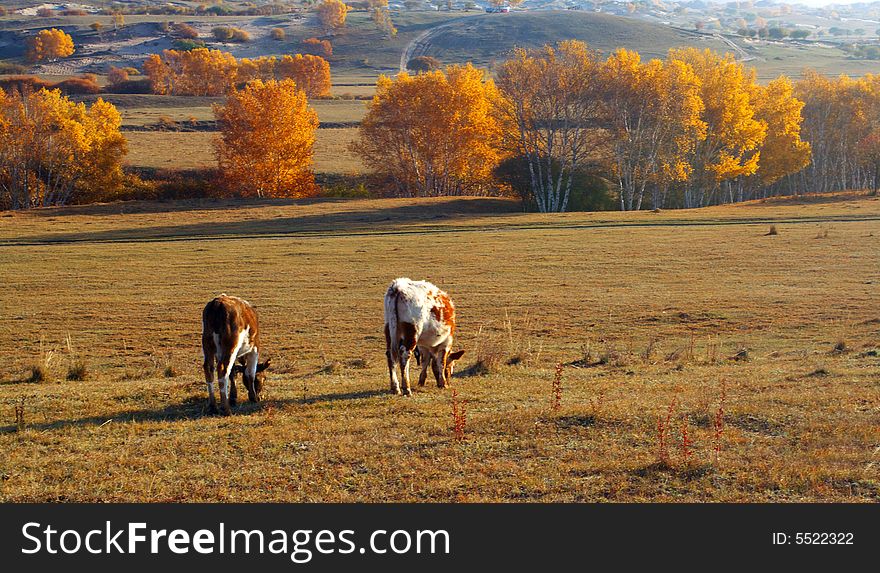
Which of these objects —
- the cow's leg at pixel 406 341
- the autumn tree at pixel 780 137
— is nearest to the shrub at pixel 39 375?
the cow's leg at pixel 406 341

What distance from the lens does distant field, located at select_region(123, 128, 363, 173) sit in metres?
86.8

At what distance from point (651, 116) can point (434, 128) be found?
59.8 ft

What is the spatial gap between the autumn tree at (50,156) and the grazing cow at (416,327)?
6656 cm

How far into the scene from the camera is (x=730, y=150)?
256 feet

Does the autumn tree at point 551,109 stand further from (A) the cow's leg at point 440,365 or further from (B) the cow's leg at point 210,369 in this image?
(B) the cow's leg at point 210,369

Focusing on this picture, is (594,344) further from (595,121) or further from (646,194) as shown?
(646,194)

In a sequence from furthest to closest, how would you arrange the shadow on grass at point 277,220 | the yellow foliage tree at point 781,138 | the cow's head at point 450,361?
the yellow foliage tree at point 781,138
the shadow on grass at point 277,220
the cow's head at point 450,361

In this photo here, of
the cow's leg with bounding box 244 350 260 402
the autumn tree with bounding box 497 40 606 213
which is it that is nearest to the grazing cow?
the cow's leg with bounding box 244 350 260 402

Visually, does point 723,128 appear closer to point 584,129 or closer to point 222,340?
point 584,129

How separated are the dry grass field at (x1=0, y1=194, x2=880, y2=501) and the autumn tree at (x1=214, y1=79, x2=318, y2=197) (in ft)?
87.8

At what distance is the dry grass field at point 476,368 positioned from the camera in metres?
9.70

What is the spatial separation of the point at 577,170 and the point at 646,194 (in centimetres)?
951
